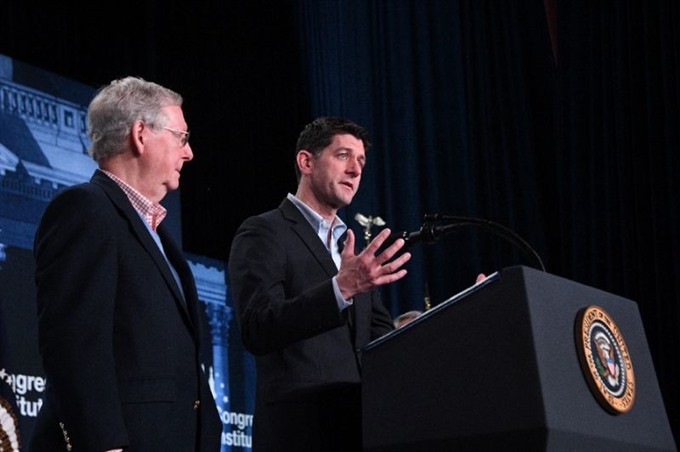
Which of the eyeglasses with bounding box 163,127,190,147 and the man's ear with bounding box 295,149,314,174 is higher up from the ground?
the man's ear with bounding box 295,149,314,174

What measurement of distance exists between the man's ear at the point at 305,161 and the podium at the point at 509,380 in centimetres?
95

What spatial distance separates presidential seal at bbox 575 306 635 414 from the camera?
183 cm

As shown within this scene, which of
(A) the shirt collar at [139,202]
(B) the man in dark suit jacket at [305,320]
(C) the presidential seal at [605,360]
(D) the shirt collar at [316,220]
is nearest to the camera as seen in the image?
(C) the presidential seal at [605,360]

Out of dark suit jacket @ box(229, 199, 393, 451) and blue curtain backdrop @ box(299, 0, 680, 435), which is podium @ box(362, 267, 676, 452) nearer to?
dark suit jacket @ box(229, 199, 393, 451)

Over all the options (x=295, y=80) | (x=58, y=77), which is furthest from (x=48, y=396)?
(x=295, y=80)

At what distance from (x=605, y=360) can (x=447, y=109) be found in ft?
14.4

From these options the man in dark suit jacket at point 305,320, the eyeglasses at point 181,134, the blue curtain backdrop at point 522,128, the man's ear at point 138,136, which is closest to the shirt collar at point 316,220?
the man in dark suit jacket at point 305,320

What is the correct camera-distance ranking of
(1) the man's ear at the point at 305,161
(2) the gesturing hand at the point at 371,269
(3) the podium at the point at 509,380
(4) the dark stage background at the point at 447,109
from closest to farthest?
1. (3) the podium at the point at 509,380
2. (2) the gesturing hand at the point at 371,269
3. (1) the man's ear at the point at 305,161
4. (4) the dark stage background at the point at 447,109

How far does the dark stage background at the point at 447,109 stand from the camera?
5.33m

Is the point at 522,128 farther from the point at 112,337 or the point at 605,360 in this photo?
the point at 112,337

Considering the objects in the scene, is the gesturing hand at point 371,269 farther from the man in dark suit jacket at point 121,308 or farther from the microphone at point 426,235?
the microphone at point 426,235

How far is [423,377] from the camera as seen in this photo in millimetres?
1909

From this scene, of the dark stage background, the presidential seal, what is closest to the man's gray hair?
the presidential seal

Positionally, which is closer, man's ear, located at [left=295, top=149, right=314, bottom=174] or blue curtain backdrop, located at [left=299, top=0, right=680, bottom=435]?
man's ear, located at [left=295, top=149, right=314, bottom=174]
